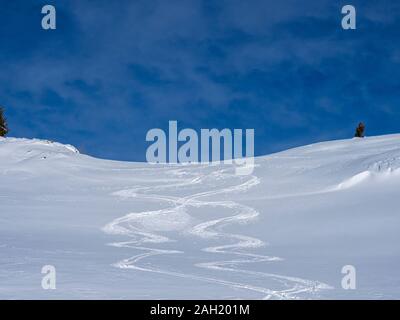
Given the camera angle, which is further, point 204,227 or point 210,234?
point 204,227

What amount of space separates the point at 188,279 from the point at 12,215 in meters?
7.78

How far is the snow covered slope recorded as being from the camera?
24.2 ft

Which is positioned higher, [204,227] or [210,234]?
[204,227]

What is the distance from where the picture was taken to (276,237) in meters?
12.1

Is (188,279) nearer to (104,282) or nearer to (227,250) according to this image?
(104,282)

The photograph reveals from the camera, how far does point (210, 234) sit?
40.6 feet

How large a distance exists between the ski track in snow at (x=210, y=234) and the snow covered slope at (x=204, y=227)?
1.3 inches

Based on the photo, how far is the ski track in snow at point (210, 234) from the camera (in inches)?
295

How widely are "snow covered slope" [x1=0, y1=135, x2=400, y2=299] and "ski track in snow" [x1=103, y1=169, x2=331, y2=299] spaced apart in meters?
0.03

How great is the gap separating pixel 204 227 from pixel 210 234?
0.83 meters

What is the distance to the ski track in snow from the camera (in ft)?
24.5

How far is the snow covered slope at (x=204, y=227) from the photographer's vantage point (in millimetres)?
7383

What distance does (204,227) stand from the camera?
43.2ft
